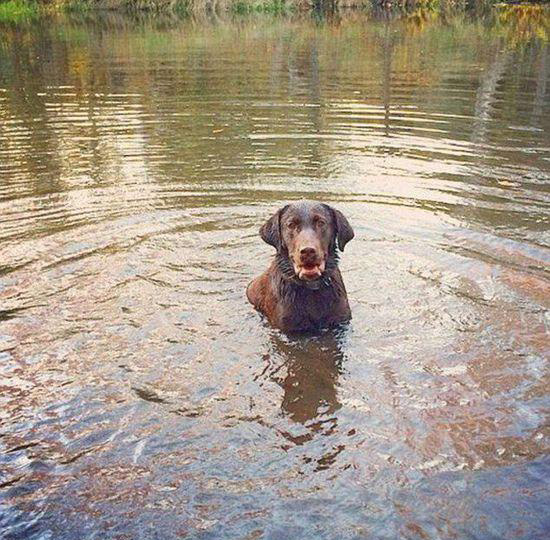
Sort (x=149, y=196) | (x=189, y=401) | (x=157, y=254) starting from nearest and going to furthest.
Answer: (x=189, y=401) < (x=157, y=254) < (x=149, y=196)

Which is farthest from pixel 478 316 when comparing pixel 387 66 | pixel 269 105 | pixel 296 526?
pixel 387 66

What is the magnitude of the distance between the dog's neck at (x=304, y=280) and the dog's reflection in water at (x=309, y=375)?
507mm

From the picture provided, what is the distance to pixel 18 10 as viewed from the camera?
55.4 meters

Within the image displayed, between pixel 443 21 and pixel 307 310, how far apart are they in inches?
1500

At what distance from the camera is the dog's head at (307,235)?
621 centimetres

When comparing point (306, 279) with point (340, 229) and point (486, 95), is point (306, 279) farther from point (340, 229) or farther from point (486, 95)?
point (486, 95)

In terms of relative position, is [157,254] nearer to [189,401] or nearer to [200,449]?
[189,401]

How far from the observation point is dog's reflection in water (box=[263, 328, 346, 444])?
5.47m

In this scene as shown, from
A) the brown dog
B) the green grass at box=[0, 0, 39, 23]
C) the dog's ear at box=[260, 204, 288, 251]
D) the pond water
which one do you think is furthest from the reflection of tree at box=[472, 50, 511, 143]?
the green grass at box=[0, 0, 39, 23]

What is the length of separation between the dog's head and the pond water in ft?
2.75

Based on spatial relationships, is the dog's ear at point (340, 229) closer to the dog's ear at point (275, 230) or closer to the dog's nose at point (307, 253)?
the dog's ear at point (275, 230)

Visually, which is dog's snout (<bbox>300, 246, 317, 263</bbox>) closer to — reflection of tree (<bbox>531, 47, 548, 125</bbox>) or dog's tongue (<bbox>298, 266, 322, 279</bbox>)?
dog's tongue (<bbox>298, 266, 322, 279</bbox>)

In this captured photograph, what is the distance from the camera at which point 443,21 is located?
4044cm

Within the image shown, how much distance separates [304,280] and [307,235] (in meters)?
0.46
